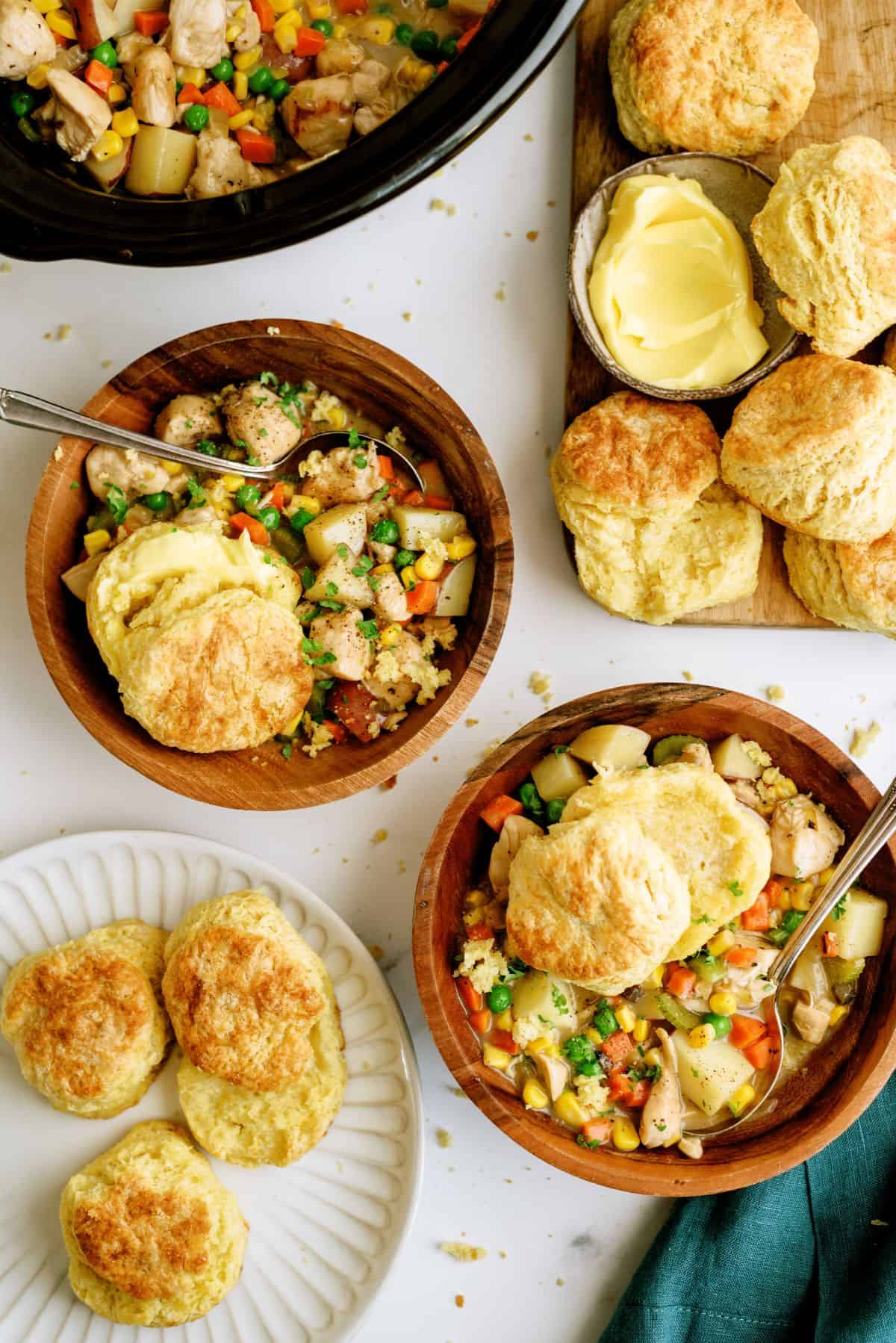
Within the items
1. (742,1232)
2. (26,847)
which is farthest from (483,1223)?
(26,847)

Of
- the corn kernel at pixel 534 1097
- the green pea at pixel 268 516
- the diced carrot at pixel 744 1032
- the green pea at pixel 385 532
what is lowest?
the corn kernel at pixel 534 1097

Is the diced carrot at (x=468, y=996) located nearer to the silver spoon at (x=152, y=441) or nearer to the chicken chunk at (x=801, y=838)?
the chicken chunk at (x=801, y=838)

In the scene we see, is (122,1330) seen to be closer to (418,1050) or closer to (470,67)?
(418,1050)

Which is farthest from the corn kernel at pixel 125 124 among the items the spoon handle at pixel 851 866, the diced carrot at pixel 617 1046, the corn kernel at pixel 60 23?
the diced carrot at pixel 617 1046

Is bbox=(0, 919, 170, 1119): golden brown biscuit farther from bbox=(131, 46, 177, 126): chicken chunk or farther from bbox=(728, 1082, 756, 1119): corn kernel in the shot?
bbox=(131, 46, 177, 126): chicken chunk

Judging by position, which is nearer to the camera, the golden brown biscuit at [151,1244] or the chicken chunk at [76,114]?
the chicken chunk at [76,114]

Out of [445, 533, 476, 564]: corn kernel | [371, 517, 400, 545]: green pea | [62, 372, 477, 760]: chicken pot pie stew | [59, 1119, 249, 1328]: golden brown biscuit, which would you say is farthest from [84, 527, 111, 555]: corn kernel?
[59, 1119, 249, 1328]: golden brown biscuit
